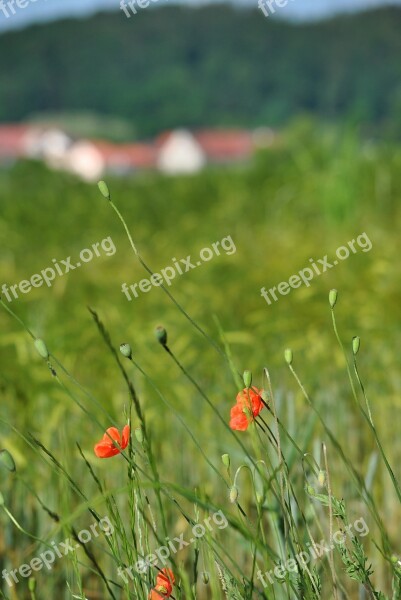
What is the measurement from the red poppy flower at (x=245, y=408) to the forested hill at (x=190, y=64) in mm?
41751

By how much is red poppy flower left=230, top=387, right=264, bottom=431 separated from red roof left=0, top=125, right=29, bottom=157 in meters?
58.9

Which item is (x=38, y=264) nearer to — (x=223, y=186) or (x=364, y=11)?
(x=223, y=186)

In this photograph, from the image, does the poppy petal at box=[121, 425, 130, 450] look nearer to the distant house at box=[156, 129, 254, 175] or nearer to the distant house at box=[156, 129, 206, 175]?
the distant house at box=[156, 129, 254, 175]

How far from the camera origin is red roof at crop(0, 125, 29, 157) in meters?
59.9

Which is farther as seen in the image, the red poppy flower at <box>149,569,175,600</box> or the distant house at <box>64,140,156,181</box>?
the distant house at <box>64,140,156,181</box>

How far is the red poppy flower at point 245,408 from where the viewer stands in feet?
3.52

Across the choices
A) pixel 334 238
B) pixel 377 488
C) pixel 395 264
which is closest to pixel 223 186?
pixel 334 238

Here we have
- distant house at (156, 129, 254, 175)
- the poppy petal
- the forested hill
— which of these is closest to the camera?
the poppy petal

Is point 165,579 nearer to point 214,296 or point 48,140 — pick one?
point 214,296

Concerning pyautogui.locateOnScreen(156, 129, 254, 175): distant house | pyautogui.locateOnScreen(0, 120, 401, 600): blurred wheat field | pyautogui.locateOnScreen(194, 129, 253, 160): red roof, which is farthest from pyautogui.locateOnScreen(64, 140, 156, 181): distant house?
pyautogui.locateOnScreen(0, 120, 401, 600): blurred wheat field

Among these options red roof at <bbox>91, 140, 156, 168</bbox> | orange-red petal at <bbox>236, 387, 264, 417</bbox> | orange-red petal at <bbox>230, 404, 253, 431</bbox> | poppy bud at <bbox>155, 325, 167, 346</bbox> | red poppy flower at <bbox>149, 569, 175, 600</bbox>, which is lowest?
red poppy flower at <bbox>149, 569, 175, 600</bbox>

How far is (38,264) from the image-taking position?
4859 millimetres

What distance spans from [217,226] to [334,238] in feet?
4.20

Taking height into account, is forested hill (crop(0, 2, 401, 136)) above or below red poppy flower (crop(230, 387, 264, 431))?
above
